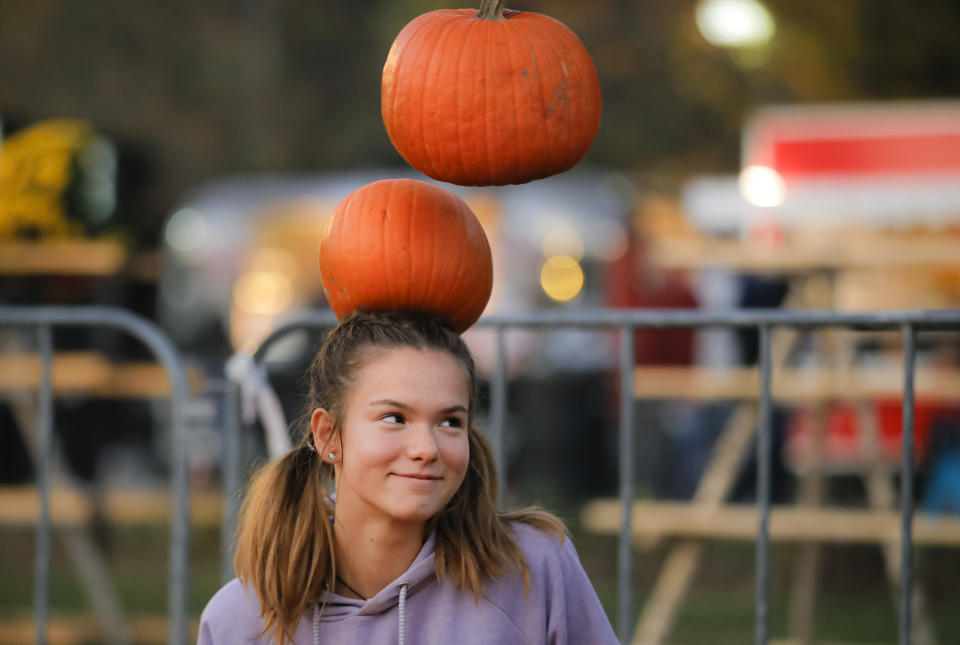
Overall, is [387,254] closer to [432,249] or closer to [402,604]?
[432,249]

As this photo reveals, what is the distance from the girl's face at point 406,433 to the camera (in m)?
2.25

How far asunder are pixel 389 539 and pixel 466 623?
229mm

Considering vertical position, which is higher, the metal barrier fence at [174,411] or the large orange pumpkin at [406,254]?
the large orange pumpkin at [406,254]

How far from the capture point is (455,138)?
248 cm

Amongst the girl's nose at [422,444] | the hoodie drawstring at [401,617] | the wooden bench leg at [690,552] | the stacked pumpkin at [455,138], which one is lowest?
the wooden bench leg at [690,552]

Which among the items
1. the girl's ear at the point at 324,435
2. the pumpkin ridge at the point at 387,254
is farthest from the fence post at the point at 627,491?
the girl's ear at the point at 324,435

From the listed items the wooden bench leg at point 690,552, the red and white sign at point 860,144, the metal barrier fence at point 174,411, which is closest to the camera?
the metal barrier fence at point 174,411

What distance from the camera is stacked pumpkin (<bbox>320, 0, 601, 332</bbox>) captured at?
244cm

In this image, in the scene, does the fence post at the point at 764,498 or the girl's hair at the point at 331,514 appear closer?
the girl's hair at the point at 331,514

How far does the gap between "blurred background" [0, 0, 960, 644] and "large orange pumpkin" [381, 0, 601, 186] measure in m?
0.75

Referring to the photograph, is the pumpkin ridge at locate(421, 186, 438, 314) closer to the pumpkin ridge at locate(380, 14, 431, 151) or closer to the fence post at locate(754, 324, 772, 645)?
the pumpkin ridge at locate(380, 14, 431, 151)

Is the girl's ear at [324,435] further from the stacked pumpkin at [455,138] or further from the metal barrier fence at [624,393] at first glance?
the metal barrier fence at [624,393]

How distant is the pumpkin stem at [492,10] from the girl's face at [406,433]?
30.3 inches

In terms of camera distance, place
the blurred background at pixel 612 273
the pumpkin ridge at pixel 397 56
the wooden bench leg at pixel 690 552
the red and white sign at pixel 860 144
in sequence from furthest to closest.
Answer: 1. the red and white sign at pixel 860 144
2. the blurred background at pixel 612 273
3. the wooden bench leg at pixel 690 552
4. the pumpkin ridge at pixel 397 56
